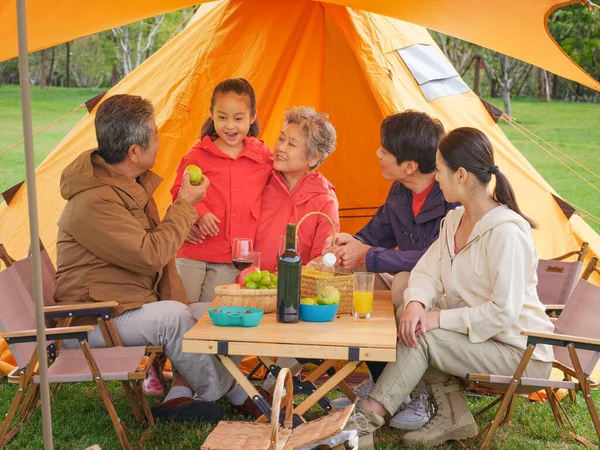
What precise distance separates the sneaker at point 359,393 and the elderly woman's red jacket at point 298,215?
670 millimetres

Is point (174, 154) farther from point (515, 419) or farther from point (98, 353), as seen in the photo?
point (515, 419)

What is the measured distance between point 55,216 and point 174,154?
812 millimetres

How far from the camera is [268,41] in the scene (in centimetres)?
532

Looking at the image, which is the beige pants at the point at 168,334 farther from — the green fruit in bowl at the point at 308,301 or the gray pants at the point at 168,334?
the green fruit in bowl at the point at 308,301

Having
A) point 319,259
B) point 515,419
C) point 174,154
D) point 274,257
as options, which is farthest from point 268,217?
point 515,419

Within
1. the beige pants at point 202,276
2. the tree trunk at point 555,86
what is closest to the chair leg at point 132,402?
the beige pants at point 202,276

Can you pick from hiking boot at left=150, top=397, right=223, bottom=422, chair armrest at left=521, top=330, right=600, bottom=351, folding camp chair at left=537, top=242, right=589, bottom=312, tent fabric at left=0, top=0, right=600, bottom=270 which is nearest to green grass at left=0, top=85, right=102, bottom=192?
tent fabric at left=0, top=0, right=600, bottom=270

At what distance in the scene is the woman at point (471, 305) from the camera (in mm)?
3350

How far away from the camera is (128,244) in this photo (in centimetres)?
354

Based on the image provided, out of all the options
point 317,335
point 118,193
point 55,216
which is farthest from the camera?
point 55,216

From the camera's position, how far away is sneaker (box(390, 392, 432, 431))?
3.78 meters

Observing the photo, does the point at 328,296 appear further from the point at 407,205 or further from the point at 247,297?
the point at 407,205

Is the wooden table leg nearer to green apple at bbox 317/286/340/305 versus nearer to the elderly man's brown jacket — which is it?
green apple at bbox 317/286/340/305

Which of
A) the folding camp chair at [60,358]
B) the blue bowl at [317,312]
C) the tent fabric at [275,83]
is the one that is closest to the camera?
the blue bowl at [317,312]
